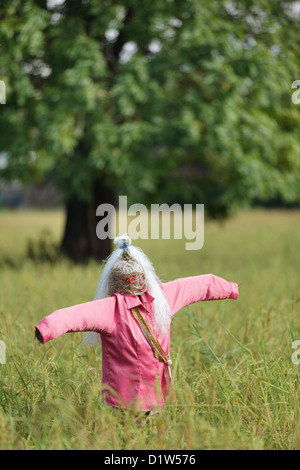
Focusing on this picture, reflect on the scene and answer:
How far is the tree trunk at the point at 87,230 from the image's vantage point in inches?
412

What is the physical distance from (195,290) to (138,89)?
5.56 m

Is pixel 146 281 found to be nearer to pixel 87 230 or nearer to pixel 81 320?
pixel 81 320

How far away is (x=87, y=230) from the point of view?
1049 centimetres

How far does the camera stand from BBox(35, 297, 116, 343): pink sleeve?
8.20 feet

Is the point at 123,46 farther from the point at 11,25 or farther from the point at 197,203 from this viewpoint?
the point at 197,203

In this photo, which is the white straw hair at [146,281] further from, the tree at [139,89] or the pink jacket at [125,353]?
the tree at [139,89]

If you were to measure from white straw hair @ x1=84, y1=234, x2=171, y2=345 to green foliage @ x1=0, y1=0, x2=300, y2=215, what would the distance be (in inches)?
202

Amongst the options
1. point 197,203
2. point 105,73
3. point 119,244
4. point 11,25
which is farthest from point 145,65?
point 119,244

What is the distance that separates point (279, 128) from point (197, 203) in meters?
2.08

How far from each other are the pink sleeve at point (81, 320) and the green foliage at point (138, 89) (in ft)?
17.6

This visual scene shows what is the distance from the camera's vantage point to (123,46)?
31.5ft

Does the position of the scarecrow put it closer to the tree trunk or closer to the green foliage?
the green foliage
